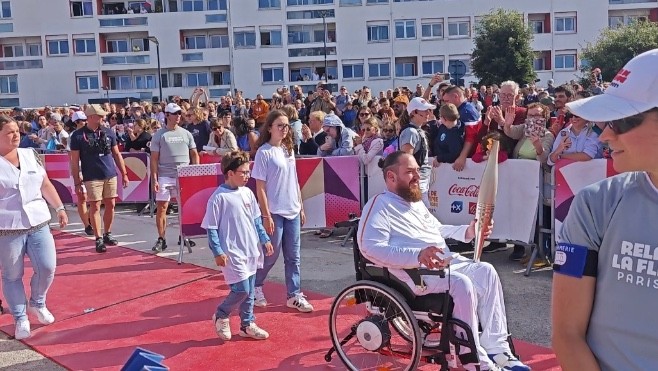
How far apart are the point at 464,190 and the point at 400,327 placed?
3.78 metres

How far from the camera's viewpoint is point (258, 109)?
1334 centimetres

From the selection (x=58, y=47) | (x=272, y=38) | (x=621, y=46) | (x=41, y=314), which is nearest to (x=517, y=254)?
(x=41, y=314)

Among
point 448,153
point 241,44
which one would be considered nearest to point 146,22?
point 241,44

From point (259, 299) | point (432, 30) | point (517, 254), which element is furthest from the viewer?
point (432, 30)

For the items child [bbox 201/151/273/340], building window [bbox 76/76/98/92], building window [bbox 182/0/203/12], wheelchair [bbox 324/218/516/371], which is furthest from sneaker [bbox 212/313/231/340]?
building window [bbox 76/76/98/92]

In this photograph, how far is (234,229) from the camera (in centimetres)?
529

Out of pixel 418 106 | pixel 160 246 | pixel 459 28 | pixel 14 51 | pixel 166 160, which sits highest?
pixel 14 51

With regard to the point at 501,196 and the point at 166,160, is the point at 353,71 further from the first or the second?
the point at 501,196

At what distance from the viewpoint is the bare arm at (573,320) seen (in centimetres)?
167

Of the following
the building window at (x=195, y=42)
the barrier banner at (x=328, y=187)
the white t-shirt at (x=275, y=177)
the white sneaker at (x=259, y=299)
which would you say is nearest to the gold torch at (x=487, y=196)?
the white t-shirt at (x=275, y=177)

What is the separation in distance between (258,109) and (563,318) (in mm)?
11978

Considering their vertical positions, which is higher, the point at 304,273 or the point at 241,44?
the point at 241,44

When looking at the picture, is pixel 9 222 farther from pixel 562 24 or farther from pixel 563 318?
pixel 562 24

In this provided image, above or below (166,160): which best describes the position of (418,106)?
above
